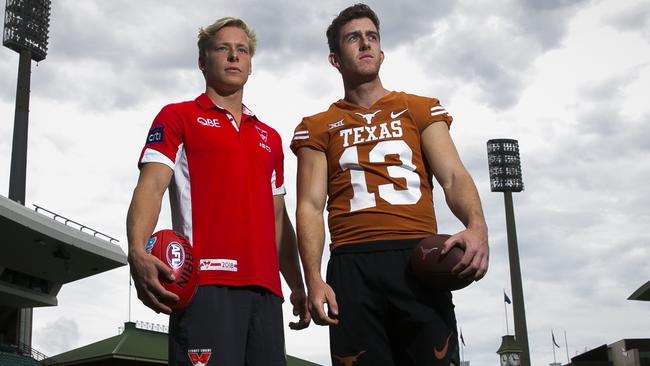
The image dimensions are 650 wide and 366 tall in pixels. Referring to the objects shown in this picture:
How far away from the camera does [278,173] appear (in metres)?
5.11

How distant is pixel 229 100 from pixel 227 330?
5.07ft

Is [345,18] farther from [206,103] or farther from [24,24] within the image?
[24,24]

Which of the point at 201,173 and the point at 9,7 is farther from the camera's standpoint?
the point at 9,7

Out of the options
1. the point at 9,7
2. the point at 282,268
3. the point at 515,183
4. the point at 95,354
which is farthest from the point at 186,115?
the point at 515,183

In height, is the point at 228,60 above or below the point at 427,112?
above

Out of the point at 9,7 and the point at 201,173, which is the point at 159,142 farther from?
the point at 9,7

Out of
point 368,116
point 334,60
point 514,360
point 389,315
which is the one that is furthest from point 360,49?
point 514,360

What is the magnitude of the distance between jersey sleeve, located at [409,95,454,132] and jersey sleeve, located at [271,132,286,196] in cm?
97

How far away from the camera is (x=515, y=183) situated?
71.6 metres

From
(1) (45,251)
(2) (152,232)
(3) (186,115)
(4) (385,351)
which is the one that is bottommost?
(4) (385,351)

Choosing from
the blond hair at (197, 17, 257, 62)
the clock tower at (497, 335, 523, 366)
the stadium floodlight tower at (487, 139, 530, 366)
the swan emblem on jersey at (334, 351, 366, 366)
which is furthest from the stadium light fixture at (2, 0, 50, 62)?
the swan emblem on jersey at (334, 351, 366, 366)

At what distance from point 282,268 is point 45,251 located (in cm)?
3447

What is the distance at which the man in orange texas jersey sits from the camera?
Result: 4.11 meters

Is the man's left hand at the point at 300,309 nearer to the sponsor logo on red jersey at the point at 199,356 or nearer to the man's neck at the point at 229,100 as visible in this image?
the sponsor logo on red jersey at the point at 199,356
